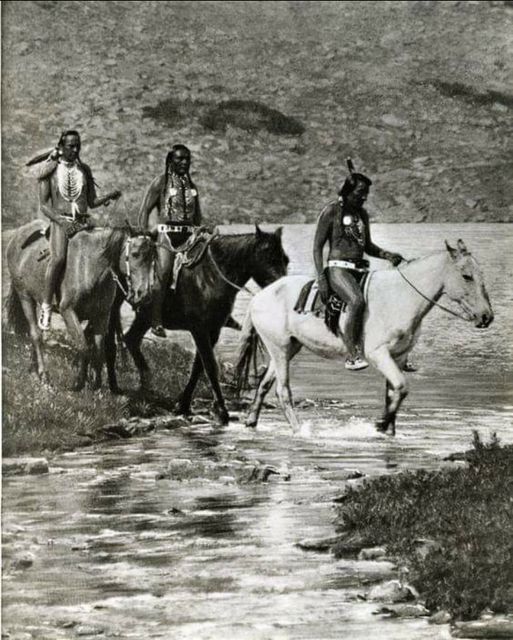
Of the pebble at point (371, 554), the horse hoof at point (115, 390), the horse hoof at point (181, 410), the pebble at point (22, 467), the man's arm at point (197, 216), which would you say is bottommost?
the pebble at point (371, 554)

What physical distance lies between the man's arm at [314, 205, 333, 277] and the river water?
0.06 m

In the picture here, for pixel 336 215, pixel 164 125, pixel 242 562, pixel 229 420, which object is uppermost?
pixel 164 125

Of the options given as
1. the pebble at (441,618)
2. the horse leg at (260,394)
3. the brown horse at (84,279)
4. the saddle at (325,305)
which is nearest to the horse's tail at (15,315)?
the brown horse at (84,279)

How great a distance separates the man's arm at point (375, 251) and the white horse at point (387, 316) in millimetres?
59

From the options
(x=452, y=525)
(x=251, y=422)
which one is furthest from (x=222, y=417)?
(x=452, y=525)

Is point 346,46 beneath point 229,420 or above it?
above

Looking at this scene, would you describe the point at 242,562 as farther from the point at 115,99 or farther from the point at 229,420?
the point at 115,99

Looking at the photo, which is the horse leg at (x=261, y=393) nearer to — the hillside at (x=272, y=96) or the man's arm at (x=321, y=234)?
the man's arm at (x=321, y=234)

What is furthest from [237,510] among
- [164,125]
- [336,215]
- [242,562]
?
[164,125]

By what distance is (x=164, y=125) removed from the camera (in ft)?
23.3

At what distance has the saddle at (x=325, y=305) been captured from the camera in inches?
271

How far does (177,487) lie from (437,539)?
128 cm

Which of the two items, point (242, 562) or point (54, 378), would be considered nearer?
point (242, 562)

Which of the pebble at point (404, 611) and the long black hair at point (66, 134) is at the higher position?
the long black hair at point (66, 134)
